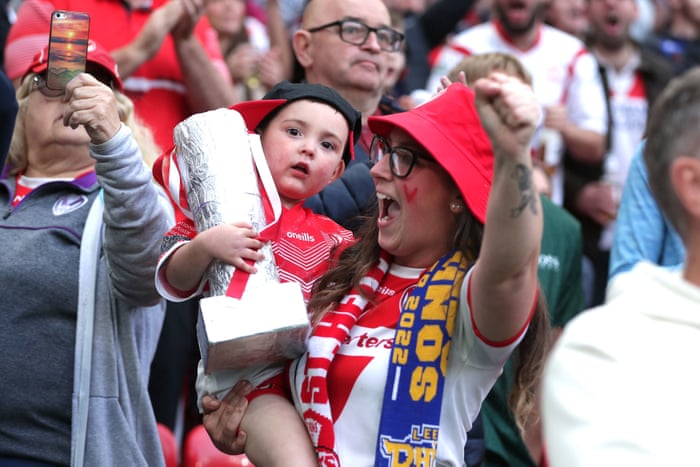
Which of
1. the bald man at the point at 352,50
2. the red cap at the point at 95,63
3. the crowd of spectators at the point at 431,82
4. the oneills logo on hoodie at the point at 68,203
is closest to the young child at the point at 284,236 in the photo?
the crowd of spectators at the point at 431,82

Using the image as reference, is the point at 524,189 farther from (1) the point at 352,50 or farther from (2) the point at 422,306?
(1) the point at 352,50

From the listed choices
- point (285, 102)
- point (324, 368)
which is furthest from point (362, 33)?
point (324, 368)

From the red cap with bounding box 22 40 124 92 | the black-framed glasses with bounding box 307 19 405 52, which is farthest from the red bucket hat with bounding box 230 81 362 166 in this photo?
the black-framed glasses with bounding box 307 19 405 52

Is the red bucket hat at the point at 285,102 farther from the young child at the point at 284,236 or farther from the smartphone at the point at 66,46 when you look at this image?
the smartphone at the point at 66,46

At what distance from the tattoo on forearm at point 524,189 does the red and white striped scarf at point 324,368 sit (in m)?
0.66

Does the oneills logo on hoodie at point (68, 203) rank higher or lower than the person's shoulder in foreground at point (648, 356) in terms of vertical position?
lower

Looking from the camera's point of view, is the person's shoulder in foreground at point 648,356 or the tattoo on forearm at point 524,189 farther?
the tattoo on forearm at point 524,189

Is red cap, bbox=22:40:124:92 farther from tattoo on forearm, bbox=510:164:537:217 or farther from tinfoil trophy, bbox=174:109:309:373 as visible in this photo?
tattoo on forearm, bbox=510:164:537:217

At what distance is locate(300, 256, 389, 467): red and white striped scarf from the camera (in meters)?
2.99

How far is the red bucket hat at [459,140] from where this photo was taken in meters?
3.02

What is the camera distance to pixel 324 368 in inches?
119

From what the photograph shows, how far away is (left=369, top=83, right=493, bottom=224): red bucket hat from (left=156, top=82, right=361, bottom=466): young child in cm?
42

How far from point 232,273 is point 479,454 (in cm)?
130

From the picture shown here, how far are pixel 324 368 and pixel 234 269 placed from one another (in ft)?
1.07
